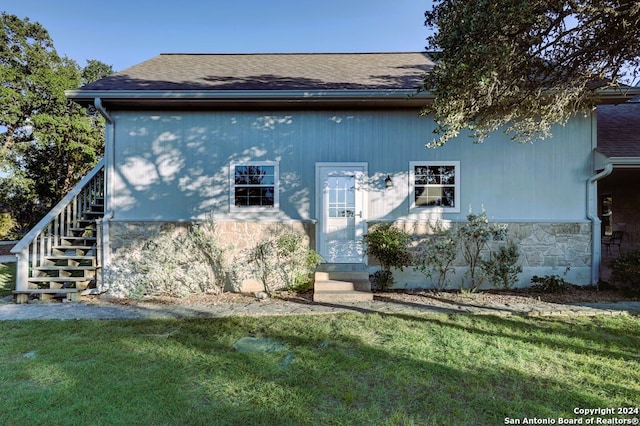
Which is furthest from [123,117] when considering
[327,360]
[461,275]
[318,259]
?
[461,275]

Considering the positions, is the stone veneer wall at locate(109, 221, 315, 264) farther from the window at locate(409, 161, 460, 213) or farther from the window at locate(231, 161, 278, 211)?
the window at locate(409, 161, 460, 213)

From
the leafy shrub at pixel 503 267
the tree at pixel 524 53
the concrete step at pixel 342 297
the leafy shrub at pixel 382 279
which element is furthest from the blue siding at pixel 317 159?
the concrete step at pixel 342 297

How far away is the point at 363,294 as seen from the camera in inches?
207

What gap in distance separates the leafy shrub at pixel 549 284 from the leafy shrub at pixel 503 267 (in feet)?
1.16

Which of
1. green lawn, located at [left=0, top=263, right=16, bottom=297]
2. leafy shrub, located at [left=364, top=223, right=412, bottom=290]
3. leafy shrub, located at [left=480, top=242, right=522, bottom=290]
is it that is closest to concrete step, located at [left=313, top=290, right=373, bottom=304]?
leafy shrub, located at [left=364, top=223, right=412, bottom=290]

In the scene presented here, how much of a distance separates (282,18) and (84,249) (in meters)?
8.47

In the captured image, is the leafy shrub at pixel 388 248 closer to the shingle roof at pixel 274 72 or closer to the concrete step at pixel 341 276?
the concrete step at pixel 341 276

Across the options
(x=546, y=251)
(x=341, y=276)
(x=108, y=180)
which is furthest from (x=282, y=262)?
(x=546, y=251)

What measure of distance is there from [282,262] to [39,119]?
1265 centimetres

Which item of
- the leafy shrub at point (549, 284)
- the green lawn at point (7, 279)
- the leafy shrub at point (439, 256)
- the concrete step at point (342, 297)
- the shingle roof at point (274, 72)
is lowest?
the green lawn at point (7, 279)

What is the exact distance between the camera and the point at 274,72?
280 inches

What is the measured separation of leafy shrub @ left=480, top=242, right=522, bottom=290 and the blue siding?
0.75 meters

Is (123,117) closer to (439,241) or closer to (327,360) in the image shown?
(327,360)

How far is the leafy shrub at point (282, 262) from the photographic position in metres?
5.80
